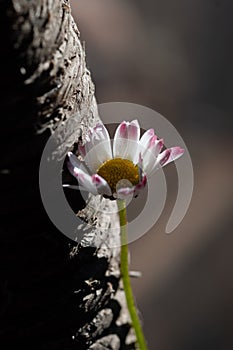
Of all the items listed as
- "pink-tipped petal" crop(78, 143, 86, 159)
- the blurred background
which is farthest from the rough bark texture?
the blurred background

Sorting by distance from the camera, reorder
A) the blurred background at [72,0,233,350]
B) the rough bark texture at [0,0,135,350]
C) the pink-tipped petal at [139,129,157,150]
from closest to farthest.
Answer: the rough bark texture at [0,0,135,350], the pink-tipped petal at [139,129,157,150], the blurred background at [72,0,233,350]

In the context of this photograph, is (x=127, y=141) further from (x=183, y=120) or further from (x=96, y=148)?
(x=183, y=120)

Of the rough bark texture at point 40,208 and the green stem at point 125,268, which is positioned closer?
the rough bark texture at point 40,208

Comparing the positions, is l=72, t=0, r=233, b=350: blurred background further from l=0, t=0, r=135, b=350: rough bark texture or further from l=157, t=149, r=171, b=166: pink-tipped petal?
l=157, t=149, r=171, b=166: pink-tipped petal

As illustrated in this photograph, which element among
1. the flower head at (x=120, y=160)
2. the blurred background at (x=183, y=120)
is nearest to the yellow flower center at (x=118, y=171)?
the flower head at (x=120, y=160)

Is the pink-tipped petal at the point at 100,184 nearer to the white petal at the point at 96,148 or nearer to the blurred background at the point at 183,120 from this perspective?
the white petal at the point at 96,148

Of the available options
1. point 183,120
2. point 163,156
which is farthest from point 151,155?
point 183,120

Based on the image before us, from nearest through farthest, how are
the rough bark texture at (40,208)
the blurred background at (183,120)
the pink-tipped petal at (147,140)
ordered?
the rough bark texture at (40,208) → the pink-tipped petal at (147,140) → the blurred background at (183,120)
